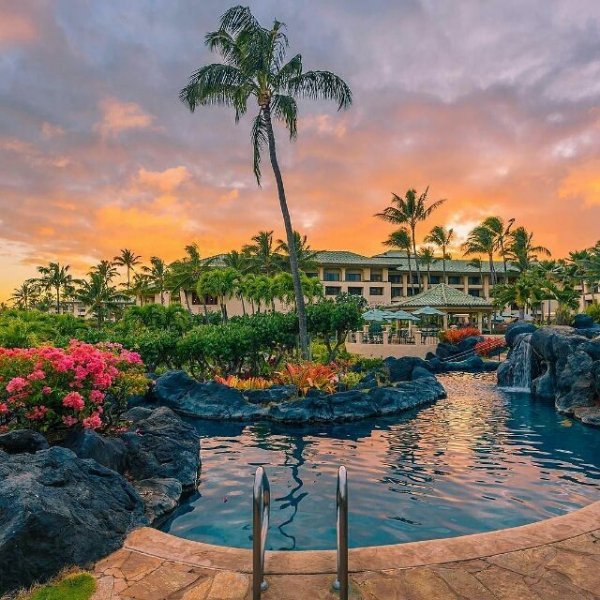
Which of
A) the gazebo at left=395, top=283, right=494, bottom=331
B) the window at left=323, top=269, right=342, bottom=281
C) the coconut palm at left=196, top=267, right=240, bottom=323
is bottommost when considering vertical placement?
the gazebo at left=395, top=283, right=494, bottom=331

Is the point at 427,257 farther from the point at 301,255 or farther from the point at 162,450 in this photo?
the point at 162,450

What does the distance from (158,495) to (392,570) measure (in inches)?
154

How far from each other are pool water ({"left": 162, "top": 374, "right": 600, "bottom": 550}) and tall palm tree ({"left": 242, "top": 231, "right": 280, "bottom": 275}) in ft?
142

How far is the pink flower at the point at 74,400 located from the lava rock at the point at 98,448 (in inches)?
15.6

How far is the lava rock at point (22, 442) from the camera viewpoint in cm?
697

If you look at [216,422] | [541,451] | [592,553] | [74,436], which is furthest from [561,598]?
[216,422]

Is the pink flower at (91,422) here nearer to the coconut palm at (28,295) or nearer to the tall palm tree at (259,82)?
the tall palm tree at (259,82)

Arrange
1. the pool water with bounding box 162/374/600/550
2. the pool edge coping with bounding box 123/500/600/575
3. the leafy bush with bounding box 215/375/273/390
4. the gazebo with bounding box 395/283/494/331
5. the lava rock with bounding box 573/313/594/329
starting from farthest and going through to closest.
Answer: the gazebo with bounding box 395/283/494/331 < the lava rock with bounding box 573/313/594/329 < the leafy bush with bounding box 215/375/273/390 < the pool water with bounding box 162/374/600/550 < the pool edge coping with bounding box 123/500/600/575

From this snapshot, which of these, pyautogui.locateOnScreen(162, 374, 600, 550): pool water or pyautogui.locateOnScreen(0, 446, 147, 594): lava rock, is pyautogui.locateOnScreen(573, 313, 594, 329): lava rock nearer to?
pyautogui.locateOnScreen(162, 374, 600, 550): pool water

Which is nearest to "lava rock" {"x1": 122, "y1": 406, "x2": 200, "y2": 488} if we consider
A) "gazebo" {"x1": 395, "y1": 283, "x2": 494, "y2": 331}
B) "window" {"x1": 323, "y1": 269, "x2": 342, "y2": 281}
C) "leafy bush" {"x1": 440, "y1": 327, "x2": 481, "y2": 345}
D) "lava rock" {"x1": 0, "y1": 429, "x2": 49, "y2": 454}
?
"lava rock" {"x1": 0, "y1": 429, "x2": 49, "y2": 454}

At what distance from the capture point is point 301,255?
190 feet

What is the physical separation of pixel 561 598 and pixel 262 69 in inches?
849

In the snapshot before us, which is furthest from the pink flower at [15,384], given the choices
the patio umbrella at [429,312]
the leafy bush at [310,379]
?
the patio umbrella at [429,312]

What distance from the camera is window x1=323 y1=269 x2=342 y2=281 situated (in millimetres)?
66500
